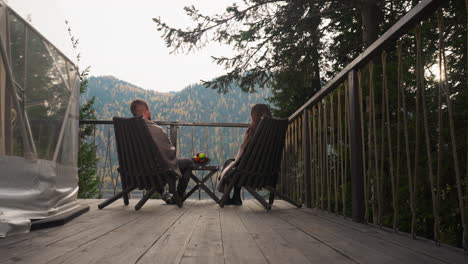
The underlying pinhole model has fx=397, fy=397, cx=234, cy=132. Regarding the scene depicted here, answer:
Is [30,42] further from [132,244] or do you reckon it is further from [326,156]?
[326,156]

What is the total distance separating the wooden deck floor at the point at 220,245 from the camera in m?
1.32

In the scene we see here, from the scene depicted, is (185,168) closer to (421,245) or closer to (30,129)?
Answer: (30,129)

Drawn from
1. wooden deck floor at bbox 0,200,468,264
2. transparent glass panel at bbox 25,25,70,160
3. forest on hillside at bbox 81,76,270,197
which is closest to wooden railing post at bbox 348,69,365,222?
wooden deck floor at bbox 0,200,468,264

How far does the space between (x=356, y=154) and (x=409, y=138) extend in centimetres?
105

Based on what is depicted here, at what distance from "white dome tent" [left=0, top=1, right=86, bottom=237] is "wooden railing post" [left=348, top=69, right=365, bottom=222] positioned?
1763 mm

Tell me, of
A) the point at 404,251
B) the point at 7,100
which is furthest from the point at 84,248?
the point at 404,251

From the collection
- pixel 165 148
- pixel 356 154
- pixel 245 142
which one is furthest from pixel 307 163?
pixel 356 154

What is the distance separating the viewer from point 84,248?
151 cm

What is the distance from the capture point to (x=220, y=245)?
63.0 inches

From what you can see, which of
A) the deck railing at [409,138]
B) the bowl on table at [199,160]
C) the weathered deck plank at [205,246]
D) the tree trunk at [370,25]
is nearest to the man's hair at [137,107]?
the bowl on table at [199,160]

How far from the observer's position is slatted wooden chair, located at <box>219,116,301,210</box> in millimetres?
3477

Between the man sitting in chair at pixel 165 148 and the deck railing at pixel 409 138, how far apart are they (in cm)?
119

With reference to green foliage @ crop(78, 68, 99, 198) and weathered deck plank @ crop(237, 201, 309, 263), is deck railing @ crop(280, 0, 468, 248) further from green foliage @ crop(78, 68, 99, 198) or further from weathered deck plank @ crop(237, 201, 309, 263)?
green foliage @ crop(78, 68, 99, 198)

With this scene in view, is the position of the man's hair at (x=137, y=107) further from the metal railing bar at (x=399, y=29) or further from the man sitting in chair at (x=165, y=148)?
the metal railing bar at (x=399, y=29)
